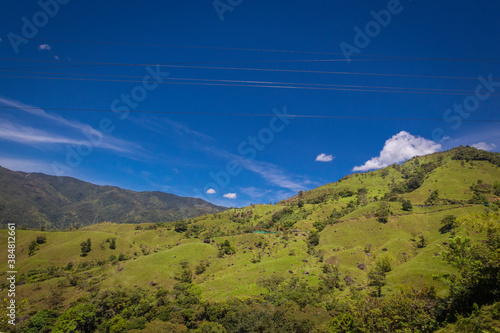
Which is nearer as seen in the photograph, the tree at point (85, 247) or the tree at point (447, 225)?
the tree at point (447, 225)

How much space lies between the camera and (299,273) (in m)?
77.1

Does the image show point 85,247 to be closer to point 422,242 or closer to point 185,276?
point 185,276

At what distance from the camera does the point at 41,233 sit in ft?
413

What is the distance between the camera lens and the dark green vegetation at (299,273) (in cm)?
2922

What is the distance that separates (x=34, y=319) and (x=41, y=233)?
4313 inches

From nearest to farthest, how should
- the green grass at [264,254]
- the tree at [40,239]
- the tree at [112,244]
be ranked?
the green grass at [264,254] → the tree at [40,239] → the tree at [112,244]

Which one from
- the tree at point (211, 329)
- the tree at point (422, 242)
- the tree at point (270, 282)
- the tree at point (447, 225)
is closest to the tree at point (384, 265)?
the tree at point (422, 242)

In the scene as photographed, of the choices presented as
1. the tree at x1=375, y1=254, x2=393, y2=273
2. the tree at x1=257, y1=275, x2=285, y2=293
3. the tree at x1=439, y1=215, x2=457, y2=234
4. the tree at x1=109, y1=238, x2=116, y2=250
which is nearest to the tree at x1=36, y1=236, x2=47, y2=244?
the tree at x1=109, y1=238, x2=116, y2=250

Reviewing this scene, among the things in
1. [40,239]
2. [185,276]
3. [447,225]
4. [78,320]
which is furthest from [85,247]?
[447,225]

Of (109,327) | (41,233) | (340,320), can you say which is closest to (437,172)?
(340,320)

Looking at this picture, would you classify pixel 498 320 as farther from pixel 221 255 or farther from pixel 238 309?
pixel 221 255

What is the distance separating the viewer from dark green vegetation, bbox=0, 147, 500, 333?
29.2 m

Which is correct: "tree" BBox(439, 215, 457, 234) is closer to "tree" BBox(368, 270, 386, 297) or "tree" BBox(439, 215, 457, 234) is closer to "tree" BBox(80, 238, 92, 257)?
"tree" BBox(368, 270, 386, 297)

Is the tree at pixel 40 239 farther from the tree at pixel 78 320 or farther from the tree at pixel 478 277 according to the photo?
the tree at pixel 478 277
